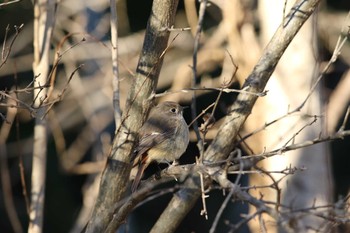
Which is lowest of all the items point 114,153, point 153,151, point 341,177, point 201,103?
point 341,177

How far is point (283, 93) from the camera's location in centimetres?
702

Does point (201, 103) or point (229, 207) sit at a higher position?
point (201, 103)

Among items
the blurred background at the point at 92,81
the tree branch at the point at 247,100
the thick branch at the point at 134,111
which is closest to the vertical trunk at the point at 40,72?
the thick branch at the point at 134,111

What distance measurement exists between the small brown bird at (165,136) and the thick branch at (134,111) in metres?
1.22

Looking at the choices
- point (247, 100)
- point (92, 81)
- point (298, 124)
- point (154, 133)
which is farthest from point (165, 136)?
point (92, 81)

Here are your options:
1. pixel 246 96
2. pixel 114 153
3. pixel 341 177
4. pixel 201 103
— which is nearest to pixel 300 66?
pixel 246 96

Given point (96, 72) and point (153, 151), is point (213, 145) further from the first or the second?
point (96, 72)

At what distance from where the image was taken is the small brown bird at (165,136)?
5.71m

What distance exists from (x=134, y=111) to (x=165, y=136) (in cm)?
164

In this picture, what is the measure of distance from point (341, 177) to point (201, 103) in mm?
2452

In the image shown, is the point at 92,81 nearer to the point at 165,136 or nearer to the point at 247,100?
the point at 165,136

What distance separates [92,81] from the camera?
9.48 m

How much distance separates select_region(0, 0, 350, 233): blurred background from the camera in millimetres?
8538

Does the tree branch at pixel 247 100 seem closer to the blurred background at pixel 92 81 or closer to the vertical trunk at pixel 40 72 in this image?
the vertical trunk at pixel 40 72
